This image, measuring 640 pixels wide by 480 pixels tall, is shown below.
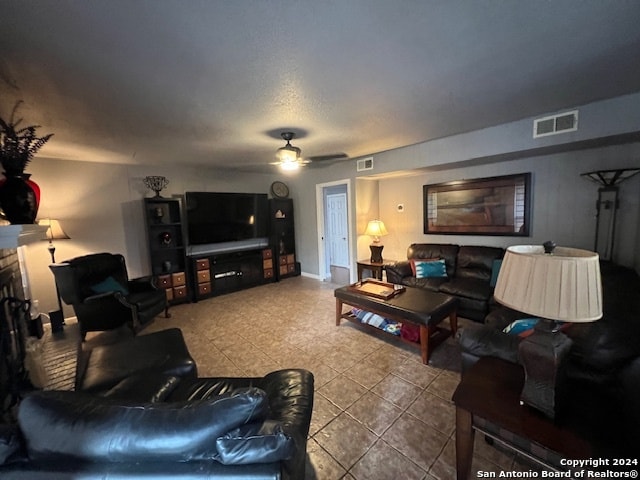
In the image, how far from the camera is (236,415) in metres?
0.88

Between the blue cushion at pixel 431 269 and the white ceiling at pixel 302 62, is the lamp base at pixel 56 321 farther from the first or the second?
the blue cushion at pixel 431 269

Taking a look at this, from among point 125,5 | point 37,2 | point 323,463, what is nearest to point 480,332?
point 323,463

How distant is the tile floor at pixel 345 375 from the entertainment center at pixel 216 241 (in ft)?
1.76

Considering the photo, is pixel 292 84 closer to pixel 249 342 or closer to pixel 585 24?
pixel 585 24

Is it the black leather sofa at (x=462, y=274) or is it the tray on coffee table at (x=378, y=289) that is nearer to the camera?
the tray on coffee table at (x=378, y=289)

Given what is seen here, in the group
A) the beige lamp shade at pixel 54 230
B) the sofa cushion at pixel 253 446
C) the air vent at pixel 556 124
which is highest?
the air vent at pixel 556 124

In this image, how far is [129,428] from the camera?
83cm

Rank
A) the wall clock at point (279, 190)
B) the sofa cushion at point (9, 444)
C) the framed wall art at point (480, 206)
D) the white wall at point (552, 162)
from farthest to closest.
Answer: the wall clock at point (279, 190), the framed wall art at point (480, 206), the white wall at point (552, 162), the sofa cushion at point (9, 444)

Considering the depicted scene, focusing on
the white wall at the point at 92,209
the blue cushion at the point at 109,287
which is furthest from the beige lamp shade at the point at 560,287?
the white wall at the point at 92,209

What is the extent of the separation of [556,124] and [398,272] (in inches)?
93.8

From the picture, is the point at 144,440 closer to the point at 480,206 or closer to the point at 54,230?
the point at 54,230

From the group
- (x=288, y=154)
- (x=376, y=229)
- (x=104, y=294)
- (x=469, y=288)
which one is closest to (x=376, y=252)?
(x=376, y=229)

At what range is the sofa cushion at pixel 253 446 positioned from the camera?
0.81m

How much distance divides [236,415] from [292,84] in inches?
76.7
